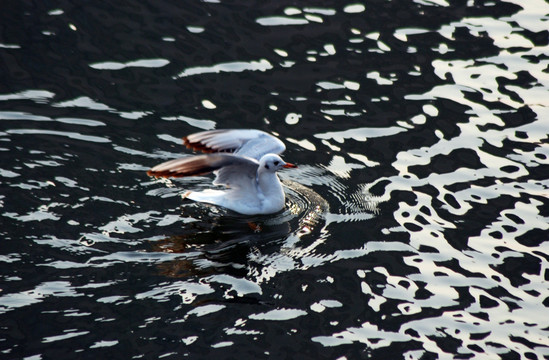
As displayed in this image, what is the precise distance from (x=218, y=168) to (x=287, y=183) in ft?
4.40

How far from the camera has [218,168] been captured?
33.6 ft

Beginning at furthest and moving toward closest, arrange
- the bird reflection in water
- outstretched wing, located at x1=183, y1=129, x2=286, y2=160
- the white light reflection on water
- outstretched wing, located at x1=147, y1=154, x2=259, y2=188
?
the white light reflection on water
outstretched wing, located at x1=183, y1=129, x2=286, y2=160
outstretched wing, located at x1=147, y1=154, x2=259, y2=188
the bird reflection in water

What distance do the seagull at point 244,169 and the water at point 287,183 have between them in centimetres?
24

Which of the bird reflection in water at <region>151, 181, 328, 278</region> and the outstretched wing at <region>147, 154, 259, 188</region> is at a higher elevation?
the outstretched wing at <region>147, 154, 259, 188</region>

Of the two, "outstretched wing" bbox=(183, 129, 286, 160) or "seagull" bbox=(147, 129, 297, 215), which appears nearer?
"seagull" bbox=(147, 129, 297, 215)

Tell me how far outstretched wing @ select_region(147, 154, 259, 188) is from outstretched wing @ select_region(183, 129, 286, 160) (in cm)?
35

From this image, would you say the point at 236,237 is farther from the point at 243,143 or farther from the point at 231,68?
the point at 231,68

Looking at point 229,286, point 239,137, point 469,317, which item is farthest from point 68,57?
point 469,317

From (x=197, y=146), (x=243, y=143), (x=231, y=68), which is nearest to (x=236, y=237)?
(x=197, y=146)

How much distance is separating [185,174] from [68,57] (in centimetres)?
464

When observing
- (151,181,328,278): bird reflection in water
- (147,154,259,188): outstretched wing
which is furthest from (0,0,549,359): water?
(147,154,259,188): outstretched wing

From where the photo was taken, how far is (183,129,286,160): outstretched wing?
35.1 ft

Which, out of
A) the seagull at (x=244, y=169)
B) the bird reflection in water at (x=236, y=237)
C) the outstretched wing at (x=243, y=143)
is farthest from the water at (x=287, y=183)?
the outstretched wing at (x=243, y=143)

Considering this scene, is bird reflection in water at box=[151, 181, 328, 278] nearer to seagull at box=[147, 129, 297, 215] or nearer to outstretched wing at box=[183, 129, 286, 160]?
seagull at box=[147, 129, 297, 215]
